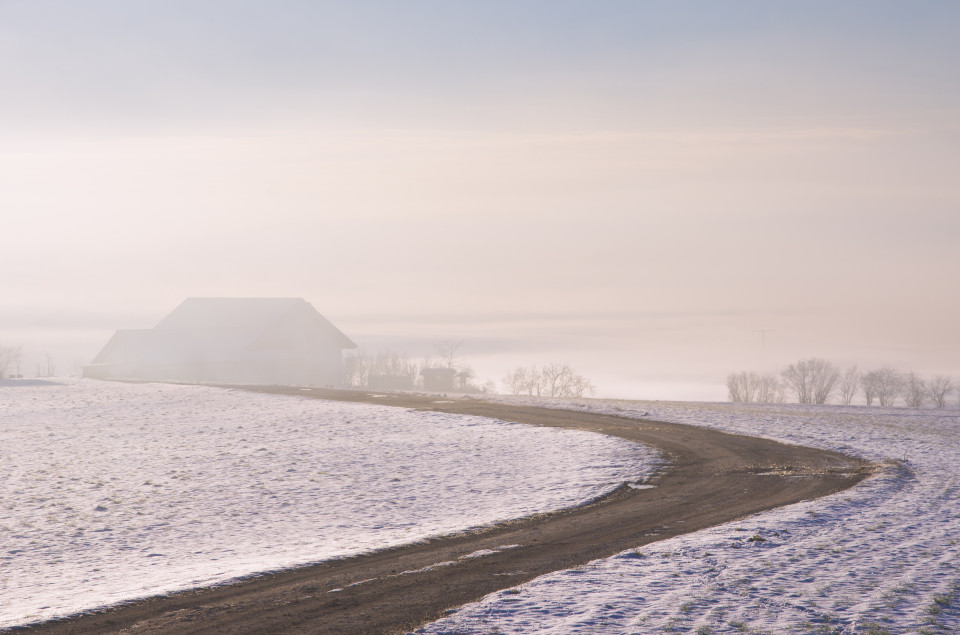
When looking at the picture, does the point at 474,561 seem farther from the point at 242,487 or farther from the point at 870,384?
the point at 870,384

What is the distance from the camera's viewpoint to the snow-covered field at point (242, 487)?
572 inches

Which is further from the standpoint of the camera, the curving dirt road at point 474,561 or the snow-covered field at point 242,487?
the snow-covered field at point 242,487

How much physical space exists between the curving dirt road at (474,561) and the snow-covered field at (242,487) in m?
0.94

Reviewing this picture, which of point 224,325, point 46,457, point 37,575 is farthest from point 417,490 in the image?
point 224,325

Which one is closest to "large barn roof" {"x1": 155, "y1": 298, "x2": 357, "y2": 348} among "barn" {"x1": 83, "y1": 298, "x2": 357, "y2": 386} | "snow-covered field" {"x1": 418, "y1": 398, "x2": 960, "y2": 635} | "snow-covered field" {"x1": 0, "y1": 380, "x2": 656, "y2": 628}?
"barn" {"x1": 83, "y1": 298, "x2": 357, "y2": 386}

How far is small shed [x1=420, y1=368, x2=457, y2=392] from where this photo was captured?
83188 millimetres

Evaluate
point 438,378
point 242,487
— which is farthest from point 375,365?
point 242,487

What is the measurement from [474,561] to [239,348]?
219 ft

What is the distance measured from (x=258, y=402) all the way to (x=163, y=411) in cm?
441

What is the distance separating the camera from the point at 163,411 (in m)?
37.4

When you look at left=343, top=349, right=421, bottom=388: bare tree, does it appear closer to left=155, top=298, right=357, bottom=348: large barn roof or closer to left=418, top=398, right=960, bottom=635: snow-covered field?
left=155, top=298, right=357, bottom=348: large barn roof

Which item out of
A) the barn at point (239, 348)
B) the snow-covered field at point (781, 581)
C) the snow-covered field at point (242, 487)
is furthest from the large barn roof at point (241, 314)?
the snow-covered field at point (781, 581)

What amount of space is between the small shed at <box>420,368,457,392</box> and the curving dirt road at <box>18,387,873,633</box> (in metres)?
59.7

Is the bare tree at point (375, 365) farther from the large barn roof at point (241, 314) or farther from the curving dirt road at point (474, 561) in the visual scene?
the curving dirt road at point (474, 561)
